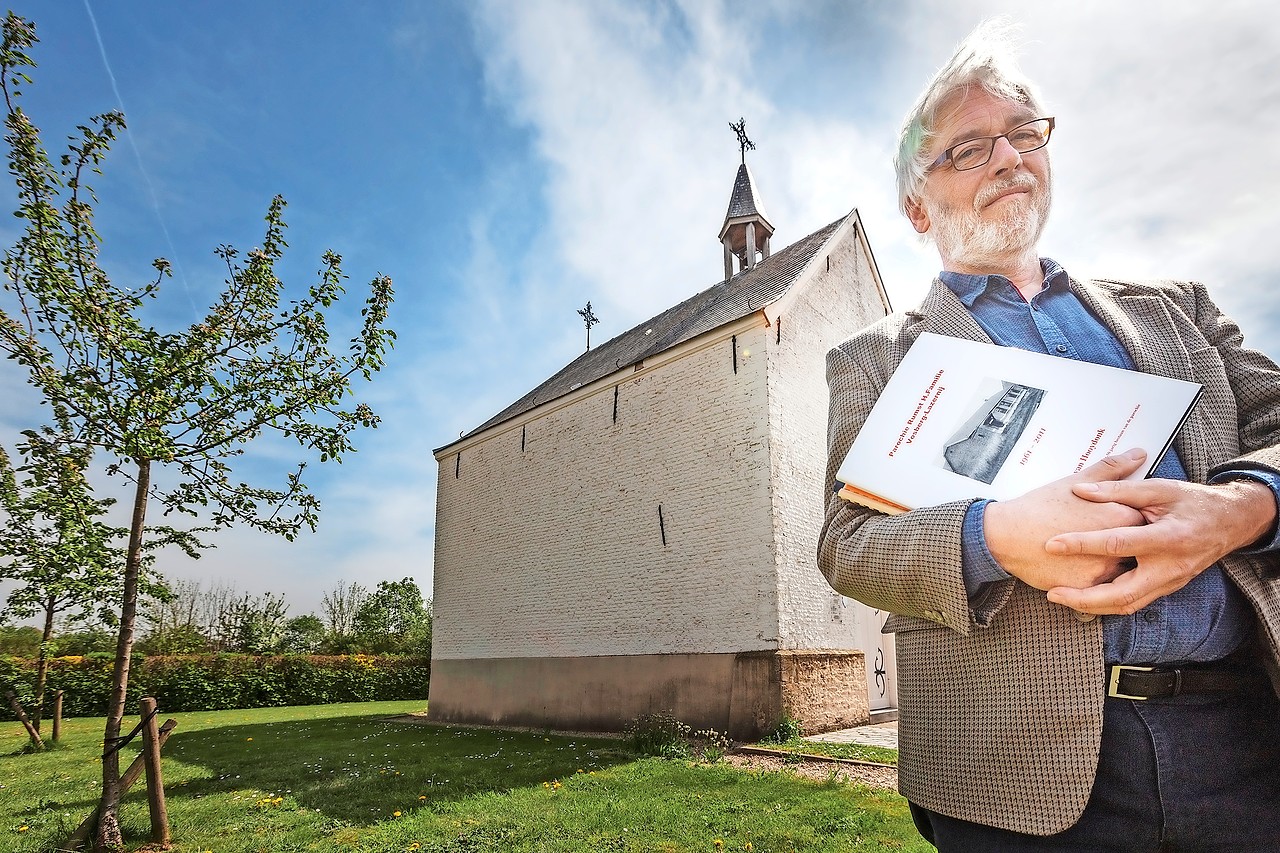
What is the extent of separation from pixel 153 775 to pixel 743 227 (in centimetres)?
1517

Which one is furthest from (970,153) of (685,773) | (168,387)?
(685,773)

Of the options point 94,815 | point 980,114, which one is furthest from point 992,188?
point 94,815

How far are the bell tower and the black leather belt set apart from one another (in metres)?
15.7

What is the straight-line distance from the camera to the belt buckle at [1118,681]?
3.27ft

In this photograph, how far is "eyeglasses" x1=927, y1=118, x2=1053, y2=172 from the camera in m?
1.40

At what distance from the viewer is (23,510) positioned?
4.76 metres

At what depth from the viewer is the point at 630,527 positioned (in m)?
11.8

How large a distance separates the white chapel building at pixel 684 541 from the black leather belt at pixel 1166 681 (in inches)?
343

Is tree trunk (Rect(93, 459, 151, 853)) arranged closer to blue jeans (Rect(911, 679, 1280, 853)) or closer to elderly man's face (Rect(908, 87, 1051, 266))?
elderly man's face (Rect(908, 87, 1051, 266))

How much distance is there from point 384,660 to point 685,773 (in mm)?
21560

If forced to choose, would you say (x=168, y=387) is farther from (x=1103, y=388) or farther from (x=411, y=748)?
(x=411, y=748)

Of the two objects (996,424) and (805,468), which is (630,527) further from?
(996,424)

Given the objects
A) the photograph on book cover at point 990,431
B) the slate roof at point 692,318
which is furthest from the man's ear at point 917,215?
the slate roof at point 692,318

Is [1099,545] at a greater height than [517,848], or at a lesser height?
greater
